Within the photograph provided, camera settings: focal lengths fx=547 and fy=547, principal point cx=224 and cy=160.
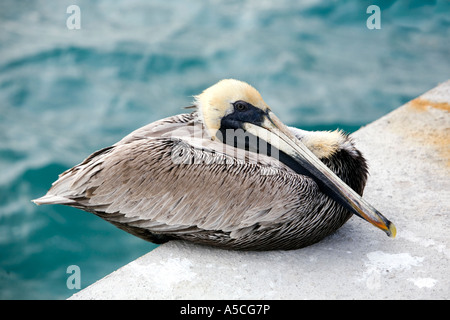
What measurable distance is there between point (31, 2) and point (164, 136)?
6.29 metres

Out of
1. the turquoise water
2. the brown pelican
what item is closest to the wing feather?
the brown pelican

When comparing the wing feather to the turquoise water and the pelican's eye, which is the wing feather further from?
the turquoise water

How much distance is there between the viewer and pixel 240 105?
298 centimetres

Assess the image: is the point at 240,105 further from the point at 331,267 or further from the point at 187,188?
the point at 331,267

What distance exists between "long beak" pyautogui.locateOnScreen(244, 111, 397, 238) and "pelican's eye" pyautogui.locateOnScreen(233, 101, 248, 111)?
89 mm

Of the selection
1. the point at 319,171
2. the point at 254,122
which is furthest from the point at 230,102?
the point at 319,171

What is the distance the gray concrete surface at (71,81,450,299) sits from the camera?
110 inches

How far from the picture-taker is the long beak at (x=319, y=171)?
2.84m

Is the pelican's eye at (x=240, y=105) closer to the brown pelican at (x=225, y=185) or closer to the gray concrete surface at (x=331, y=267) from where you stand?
the brown pelican at (x=225, y=185)

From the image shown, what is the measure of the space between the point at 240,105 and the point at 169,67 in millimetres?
4686

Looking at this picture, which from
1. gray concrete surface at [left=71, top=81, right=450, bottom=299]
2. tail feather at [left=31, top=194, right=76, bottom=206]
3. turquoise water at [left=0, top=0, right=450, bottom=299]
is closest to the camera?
gray concrete surface at [left=71, top=81, right=450, bottom=299]

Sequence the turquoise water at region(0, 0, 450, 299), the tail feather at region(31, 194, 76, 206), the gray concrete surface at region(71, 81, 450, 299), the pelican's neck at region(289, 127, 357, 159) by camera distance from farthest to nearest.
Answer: the turquoise water at region(0, 0, 450, 299) → the pelican's neck at region(289, 127, 357, 159) → the tail feather at region(31, 194, 76, 206) → the gray concrete surface at region(71, 81, 450, 299)

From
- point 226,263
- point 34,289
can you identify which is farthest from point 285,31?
point 226,263
